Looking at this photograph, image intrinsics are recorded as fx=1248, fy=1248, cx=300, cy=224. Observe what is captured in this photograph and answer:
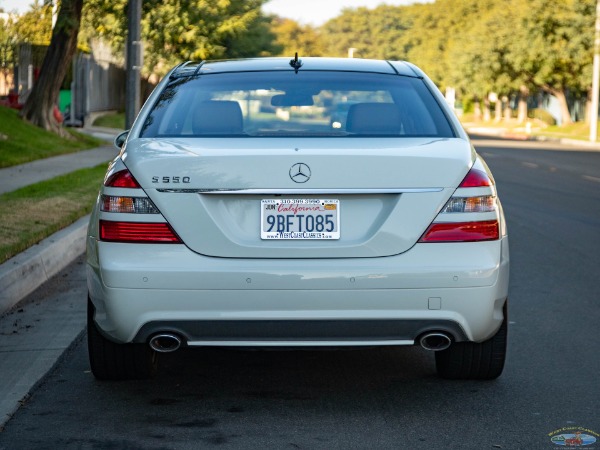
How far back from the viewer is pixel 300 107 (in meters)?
6.64

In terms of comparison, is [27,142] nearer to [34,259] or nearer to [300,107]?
[34,259]

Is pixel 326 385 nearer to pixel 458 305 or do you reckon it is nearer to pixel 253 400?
pixel 253 400

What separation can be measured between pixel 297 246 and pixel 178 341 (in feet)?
2.24

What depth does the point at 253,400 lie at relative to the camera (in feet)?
19.0

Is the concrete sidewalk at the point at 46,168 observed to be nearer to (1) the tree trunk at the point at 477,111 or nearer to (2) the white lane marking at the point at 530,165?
(2) the white lane marking at the point at 530,165

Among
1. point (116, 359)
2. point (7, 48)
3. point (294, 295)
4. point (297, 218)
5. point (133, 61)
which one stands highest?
point (7, 48)

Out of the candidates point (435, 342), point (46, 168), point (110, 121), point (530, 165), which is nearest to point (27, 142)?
point (46, 168)

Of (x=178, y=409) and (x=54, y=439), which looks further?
(x=178, y=409)

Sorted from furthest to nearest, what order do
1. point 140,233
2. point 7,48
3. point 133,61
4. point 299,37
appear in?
point 299,37
point 7,48
point 133,61
point 140,233

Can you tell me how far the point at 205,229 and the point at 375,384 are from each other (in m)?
1.39

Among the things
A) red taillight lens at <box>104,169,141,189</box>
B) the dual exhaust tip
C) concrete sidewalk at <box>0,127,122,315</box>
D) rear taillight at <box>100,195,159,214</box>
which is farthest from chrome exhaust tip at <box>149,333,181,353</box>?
concrete sidewalk at <box>0,127,122,315</box>

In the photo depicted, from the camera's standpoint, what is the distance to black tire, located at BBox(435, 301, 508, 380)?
19.5 ft

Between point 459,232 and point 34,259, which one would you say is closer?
point 459,232

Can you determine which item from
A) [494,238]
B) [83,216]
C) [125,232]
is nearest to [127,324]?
[125,232]
